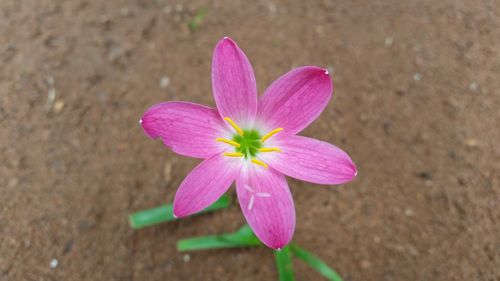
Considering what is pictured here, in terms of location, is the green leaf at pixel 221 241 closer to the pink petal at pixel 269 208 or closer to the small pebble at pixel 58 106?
the pink petal at pixel 269 208

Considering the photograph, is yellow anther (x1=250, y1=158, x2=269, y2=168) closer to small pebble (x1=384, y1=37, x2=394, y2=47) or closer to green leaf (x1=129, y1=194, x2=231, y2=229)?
green leaf (x1=129, y1=194, x2=231, y2=229)

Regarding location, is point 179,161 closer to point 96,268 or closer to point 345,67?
point 96,268

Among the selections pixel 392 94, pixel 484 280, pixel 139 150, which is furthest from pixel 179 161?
pixel 484 280

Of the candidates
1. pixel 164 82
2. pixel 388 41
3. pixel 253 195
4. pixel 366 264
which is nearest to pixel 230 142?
pixel 253 195

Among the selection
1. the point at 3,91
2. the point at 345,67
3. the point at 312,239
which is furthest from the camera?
the point at 345,67

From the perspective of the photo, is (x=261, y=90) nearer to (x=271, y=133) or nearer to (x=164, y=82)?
(x=164, y=82)

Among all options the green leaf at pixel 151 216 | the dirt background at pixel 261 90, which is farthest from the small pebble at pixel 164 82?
the green leaf at pixel 151 216
